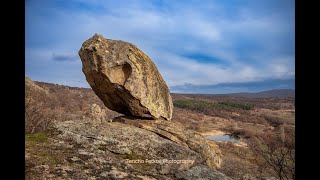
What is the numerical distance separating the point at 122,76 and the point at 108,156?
4735mm

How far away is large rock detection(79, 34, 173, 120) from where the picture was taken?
41.3ft

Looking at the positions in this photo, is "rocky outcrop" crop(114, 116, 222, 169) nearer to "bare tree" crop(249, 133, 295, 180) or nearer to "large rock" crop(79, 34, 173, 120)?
"large rock" crop(79, 34, 173, 120)

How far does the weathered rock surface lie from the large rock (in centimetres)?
212

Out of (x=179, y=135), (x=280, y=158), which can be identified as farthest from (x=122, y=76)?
(x=280, y=158)

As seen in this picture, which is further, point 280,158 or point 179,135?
point 280,158

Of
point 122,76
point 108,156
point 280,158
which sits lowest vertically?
point 280,158

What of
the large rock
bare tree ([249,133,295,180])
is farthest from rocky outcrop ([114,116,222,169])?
bare tree ([249,133,295,180])

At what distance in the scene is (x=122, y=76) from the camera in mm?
13117

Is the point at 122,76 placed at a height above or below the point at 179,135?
above

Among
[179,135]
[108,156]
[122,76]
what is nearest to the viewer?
[108,156]

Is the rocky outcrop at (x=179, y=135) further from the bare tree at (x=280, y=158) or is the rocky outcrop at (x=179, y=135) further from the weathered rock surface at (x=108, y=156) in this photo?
the bare tree at (x=280, y=158)

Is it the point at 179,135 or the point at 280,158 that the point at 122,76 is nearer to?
the point at 179,135
